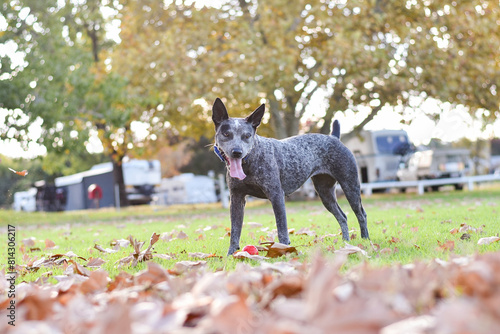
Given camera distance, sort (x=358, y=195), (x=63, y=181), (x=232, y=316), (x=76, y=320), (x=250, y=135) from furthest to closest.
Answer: (x=63, y=181) → (x=358, y=195) → (x=250, y=135) → (x=76, y=320) → (x=232, y=316)

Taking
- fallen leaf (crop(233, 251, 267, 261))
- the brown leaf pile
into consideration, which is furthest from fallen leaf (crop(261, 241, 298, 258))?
the brown leaf pile

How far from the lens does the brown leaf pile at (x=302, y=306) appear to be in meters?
1.31

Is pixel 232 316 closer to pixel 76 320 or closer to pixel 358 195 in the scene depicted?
pixel 76 320

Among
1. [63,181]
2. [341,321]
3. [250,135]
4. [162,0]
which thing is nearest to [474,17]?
[162,0]

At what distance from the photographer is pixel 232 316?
1.44 m

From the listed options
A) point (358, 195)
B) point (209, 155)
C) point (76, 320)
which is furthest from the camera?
point (209, 155)

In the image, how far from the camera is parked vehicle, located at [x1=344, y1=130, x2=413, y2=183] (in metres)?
23.9

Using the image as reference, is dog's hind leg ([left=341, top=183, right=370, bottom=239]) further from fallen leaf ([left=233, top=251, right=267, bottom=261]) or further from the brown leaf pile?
the brown leaf pile

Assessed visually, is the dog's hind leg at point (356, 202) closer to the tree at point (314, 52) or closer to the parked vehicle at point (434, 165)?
the tree at point (314, 52)

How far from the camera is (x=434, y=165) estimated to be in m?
22.8

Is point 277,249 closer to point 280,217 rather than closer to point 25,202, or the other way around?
point 280,217

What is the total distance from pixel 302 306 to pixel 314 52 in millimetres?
16919

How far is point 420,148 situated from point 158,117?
12.9 metres

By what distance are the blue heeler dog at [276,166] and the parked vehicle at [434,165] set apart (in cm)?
1849
